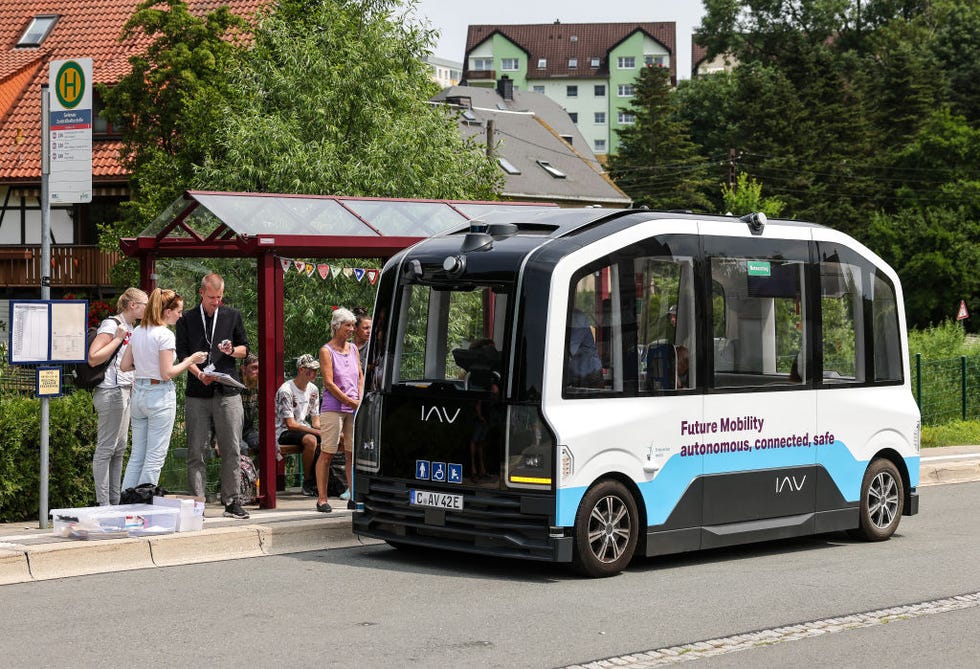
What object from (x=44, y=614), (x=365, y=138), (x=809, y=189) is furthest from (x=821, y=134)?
(x=44, y=614)

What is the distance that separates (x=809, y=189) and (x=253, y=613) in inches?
2969

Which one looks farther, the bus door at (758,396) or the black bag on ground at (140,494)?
the black bag on ground at (140,494)

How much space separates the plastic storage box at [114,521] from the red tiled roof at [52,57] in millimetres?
33789

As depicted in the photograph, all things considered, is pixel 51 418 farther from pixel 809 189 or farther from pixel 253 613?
pixel 809 189

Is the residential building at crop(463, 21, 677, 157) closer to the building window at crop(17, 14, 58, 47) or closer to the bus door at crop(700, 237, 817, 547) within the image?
the building window at crop(17, 14, 58, 47)

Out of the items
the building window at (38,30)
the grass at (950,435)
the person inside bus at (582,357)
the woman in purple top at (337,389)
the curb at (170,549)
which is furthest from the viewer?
the building window at (38,30)

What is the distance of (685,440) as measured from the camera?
11.4 meters

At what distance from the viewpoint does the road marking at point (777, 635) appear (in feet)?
25.6

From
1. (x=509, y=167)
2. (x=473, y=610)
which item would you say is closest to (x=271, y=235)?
(x=473, y=610)

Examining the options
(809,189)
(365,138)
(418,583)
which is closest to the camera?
(418,583)

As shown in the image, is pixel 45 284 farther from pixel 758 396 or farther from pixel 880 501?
pixel 880 501

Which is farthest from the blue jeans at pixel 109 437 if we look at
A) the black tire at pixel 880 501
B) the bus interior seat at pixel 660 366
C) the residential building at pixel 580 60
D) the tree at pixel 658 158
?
the residential building at pixel 580 60

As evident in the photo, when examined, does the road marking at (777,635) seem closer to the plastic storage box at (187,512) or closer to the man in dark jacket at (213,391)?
the plastic storage box at (187,512)

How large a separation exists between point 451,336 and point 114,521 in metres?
2.87
